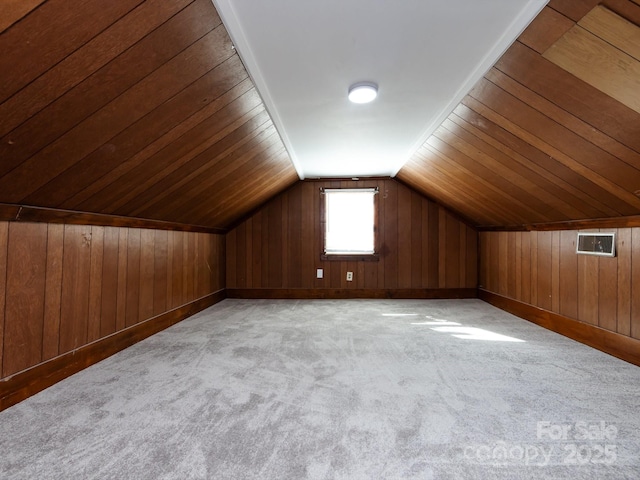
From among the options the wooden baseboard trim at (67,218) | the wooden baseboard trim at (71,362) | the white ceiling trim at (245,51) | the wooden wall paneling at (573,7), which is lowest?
the wooden baseboard trim at (71,362)

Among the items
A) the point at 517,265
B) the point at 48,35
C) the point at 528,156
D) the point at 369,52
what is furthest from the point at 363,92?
the point at 517,265

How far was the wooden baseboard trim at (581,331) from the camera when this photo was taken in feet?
6.45

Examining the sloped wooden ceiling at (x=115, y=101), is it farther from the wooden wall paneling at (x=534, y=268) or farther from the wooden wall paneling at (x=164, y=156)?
the wooden wall paneling at (x=534, y=268)

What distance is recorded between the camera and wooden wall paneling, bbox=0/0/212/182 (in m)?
A: 1.10

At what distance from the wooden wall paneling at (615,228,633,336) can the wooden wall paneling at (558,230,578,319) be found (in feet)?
1.26

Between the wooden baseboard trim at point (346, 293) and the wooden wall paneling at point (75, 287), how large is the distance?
2.35 m

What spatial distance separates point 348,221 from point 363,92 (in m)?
2.57

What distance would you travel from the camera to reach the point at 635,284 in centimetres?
198

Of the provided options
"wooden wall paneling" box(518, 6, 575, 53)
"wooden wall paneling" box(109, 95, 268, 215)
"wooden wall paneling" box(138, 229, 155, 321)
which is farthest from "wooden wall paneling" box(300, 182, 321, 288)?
"wooden wall paneling" box(518, 6, 575, 53)

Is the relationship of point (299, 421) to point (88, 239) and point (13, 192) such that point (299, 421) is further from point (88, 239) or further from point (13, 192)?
point (88, 239)

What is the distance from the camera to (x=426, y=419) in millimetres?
1299

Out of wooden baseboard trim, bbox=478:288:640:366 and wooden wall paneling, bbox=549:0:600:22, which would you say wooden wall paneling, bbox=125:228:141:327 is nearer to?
wooden wall paneling, bbox=549:0:600:22

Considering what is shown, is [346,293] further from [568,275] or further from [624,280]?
[624,280]

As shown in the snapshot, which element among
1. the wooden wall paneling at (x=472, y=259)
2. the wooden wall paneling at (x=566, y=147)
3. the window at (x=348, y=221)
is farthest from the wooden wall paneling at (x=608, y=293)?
the window at (x=348, y=221)
